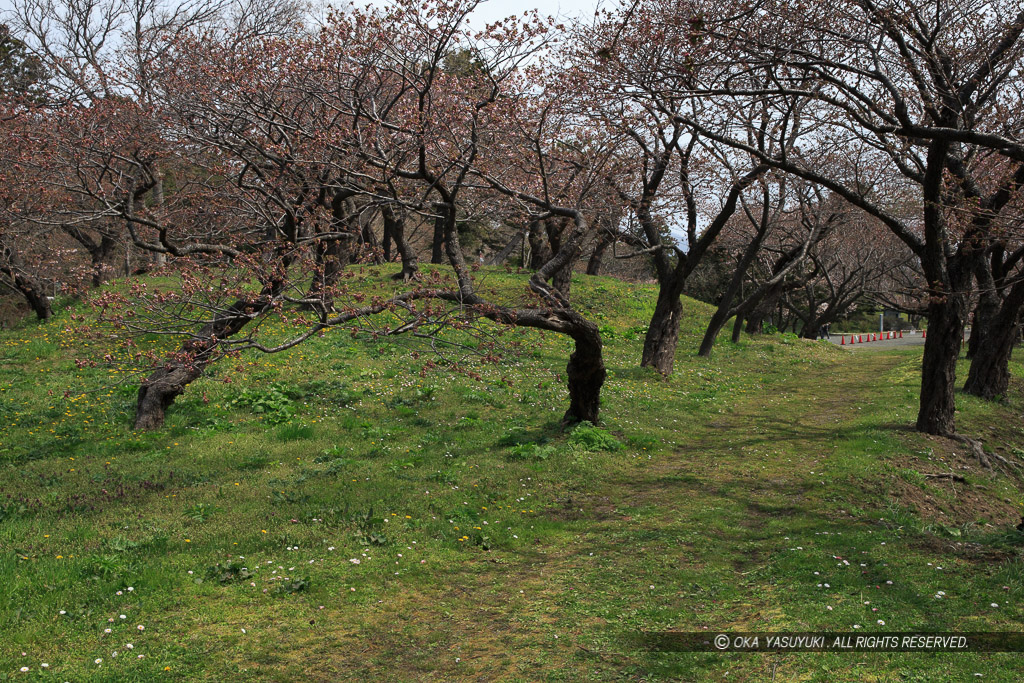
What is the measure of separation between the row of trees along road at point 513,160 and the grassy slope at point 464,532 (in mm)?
1740

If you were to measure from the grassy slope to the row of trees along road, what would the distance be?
174cm

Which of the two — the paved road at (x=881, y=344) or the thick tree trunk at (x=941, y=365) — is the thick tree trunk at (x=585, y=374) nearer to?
the thick tree trunk at (x=941, y=365)

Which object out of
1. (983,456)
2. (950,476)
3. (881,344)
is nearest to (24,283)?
(950,476)

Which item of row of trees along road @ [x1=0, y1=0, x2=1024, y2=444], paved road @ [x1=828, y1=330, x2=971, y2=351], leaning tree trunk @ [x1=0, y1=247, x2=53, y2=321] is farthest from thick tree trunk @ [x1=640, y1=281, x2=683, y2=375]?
paved road @ [x1=828, y1=330, x2=971, y2=351]

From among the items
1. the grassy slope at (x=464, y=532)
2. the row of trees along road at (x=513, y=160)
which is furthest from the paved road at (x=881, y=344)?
the grassy slope at (x=464, y=532)

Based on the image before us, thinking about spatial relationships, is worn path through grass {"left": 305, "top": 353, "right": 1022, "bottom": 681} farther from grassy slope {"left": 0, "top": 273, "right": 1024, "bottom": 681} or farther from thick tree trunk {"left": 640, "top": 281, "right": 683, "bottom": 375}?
thick tree trunk {"left": 640, "top": 281, "right": 683, "bottom": 375}

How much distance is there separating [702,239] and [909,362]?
40.9 ft

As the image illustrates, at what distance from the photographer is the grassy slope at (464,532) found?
5812 millimetres

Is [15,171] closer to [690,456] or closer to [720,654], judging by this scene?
[690,456]

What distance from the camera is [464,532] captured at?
8719 millimetres

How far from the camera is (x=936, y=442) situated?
13.3 metres

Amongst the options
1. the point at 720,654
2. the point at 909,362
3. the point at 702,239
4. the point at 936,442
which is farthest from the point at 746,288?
the point at 720,654

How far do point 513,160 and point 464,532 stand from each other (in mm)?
9056

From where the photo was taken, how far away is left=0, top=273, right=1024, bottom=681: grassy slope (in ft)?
19.1
